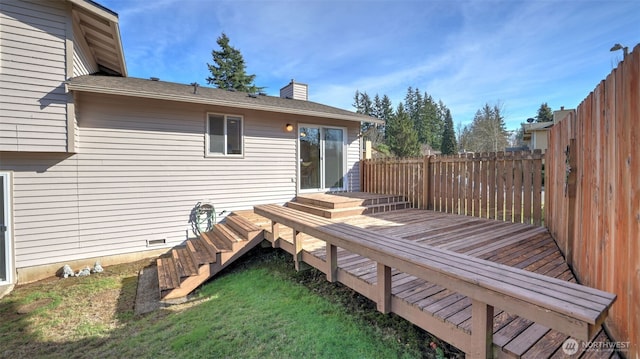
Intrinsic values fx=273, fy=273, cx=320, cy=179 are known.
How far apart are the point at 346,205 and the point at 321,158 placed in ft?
7.06

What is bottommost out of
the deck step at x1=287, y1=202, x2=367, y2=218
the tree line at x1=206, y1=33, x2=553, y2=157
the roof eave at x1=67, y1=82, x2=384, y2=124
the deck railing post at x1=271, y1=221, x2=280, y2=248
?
the deck railing post at x1=271, y1=221, x2=280, y2=248

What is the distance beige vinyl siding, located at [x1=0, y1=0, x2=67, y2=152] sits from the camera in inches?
171

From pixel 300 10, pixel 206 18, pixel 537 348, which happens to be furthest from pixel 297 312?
pixel 206 18

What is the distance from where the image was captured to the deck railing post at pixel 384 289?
2.48m

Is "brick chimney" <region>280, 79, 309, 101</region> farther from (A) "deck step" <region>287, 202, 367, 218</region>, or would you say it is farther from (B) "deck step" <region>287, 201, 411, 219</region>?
(A) "deck step" <region>287, 202, 367, 218</region>

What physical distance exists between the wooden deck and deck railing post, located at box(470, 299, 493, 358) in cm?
12

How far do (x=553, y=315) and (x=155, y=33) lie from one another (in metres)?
12.0

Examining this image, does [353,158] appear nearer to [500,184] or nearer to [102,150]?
[500,184]

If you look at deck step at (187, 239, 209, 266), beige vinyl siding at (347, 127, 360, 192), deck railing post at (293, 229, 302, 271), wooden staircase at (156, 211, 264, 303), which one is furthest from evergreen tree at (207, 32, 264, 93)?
deck railing post at (293, 229, 302, 271)

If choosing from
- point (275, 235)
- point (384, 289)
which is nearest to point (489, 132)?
point (275, 235)

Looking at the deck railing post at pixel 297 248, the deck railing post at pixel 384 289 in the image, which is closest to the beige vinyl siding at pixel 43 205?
the deck railing post at pixel 297 248

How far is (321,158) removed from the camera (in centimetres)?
801

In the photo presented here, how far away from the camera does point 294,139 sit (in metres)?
7.61

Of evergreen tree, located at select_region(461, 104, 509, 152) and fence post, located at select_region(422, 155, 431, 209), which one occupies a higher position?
evergreen tree, located at select_region(461, 104, 509, 152)
